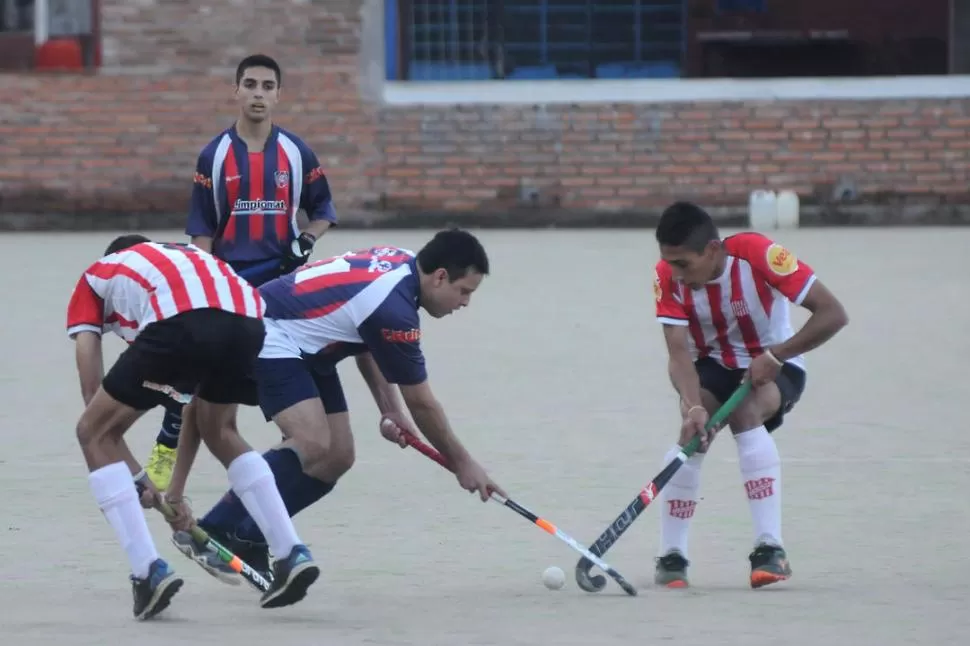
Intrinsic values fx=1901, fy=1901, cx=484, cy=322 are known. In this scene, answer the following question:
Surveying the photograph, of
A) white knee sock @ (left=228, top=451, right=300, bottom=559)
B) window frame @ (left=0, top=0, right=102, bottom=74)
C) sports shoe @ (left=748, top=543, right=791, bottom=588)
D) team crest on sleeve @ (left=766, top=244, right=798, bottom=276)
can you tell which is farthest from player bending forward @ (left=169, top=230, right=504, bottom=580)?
window frame @ (left=0, top=0, right=102, bottom=74)

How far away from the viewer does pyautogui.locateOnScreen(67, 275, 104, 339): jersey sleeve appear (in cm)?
546

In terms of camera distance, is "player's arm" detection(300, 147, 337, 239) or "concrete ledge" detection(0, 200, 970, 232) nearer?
"player's arm" detection(300, 147, 337, 239)

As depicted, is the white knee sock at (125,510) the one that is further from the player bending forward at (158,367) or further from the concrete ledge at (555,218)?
the concrete ledge at (555,218)

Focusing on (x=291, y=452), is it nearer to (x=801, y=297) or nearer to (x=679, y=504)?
(x=679, y=504)

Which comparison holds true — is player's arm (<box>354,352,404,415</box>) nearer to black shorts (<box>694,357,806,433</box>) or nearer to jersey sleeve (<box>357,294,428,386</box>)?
jersey sleeve (<box>357,294,428,386</box>)

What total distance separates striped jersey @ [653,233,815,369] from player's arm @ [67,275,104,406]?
177cm

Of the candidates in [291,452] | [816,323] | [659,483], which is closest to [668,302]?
[816,323]

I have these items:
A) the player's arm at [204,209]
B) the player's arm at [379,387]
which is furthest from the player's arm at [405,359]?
the player's arm at [204,209]

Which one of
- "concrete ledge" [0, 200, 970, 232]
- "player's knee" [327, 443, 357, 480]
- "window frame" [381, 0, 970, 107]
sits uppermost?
"window frame" [381, 0, 970, 107]

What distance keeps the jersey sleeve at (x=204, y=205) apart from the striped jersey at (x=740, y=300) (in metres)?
2.21

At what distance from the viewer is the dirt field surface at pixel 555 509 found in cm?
522

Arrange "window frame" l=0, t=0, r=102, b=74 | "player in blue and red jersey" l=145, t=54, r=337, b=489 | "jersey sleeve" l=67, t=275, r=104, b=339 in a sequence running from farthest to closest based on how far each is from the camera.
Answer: "window frame" l=0, t=0, r=102, b=74 → "player in blue and red jersey" l=145, t=54, r=337, b=489 → "jersey sleeve" l=67, t=275, r=104, b=339

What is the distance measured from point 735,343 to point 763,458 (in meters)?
0.39

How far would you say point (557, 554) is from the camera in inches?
251
